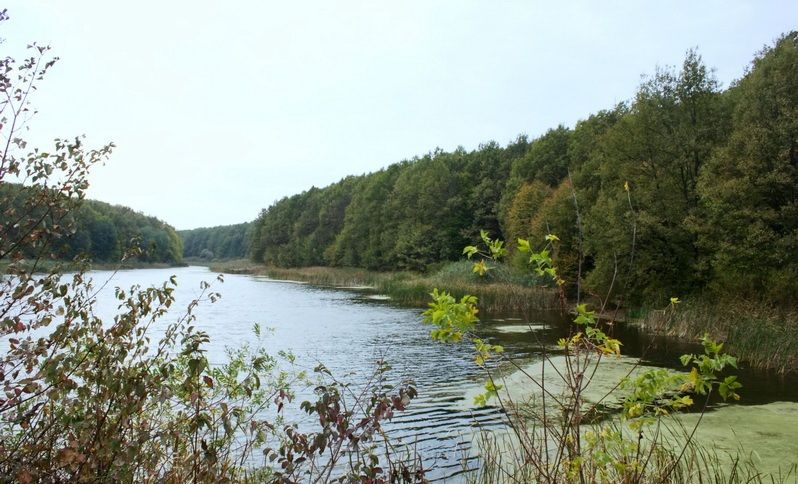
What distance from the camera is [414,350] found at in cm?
1705

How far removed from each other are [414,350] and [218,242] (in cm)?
15307

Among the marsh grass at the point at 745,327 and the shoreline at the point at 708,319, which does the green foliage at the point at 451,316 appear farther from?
the marsh grass at the point at 745,327

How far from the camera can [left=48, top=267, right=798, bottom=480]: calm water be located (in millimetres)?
8875

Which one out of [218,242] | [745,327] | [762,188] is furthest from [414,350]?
[218,242]

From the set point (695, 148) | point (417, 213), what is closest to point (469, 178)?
point (417, 213)

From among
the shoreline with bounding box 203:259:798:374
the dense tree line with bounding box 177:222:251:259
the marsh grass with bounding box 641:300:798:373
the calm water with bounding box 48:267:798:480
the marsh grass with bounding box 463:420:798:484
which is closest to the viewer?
the marsh grass with bounding box 463:420:798:484

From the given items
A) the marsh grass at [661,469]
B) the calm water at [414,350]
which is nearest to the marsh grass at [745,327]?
the calm water at [414,350]

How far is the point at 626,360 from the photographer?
47.0 feet

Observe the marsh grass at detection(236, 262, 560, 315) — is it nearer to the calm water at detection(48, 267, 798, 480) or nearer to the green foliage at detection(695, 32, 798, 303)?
the calm water at detection(48, 267, 798, 480)

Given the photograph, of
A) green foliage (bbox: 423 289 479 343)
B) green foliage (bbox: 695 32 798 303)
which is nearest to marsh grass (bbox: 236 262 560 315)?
green foliage (bbox: 695 32 798 303)

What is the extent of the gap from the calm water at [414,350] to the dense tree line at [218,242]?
114m

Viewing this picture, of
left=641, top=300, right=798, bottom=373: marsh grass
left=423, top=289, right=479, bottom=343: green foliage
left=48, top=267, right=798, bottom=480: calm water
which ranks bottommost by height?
left=48, top=267, right=798, bottom=480: calm water

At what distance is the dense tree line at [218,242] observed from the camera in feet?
500

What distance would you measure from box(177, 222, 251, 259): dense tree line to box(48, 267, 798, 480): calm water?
373 feet
